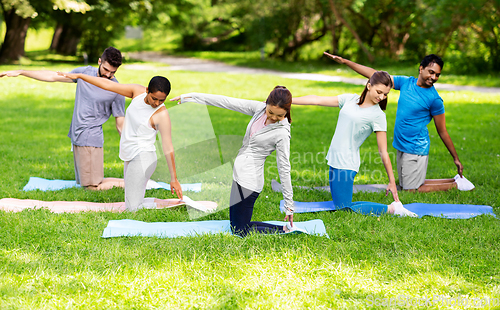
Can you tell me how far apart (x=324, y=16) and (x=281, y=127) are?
25.6 m

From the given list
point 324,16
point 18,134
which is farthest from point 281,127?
point 324,16

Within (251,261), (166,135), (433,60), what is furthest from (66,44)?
(251,261)

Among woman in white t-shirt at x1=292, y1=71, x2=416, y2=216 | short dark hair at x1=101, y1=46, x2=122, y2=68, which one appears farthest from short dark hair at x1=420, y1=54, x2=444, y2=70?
short dark hair at x1=101, y1=46, x2=122, y2=68

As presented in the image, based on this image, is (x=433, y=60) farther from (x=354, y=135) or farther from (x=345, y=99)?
(x=354, y=135)

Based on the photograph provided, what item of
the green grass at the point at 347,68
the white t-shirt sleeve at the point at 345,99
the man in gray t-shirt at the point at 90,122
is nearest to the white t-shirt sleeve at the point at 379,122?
the white t-shirt sleeve at the point at 345,99

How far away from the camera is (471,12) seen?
62.1 feet

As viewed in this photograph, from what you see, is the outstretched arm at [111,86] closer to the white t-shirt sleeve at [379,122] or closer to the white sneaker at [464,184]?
the white t-shirt sleeve at [379,122]

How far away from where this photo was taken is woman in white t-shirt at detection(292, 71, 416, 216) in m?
5.53

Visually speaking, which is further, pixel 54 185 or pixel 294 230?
pixel 54 185

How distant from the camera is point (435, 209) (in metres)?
6.06

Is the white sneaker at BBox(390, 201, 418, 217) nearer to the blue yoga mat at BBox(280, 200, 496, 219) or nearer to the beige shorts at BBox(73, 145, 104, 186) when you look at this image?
the blue yoga mat at BBox(280, 200, 496, 219)

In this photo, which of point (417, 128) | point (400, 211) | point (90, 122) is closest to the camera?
point (400, 211)

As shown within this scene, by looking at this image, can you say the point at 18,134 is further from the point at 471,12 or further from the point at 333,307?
the point at 471,12

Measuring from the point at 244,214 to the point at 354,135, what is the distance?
1852mm
